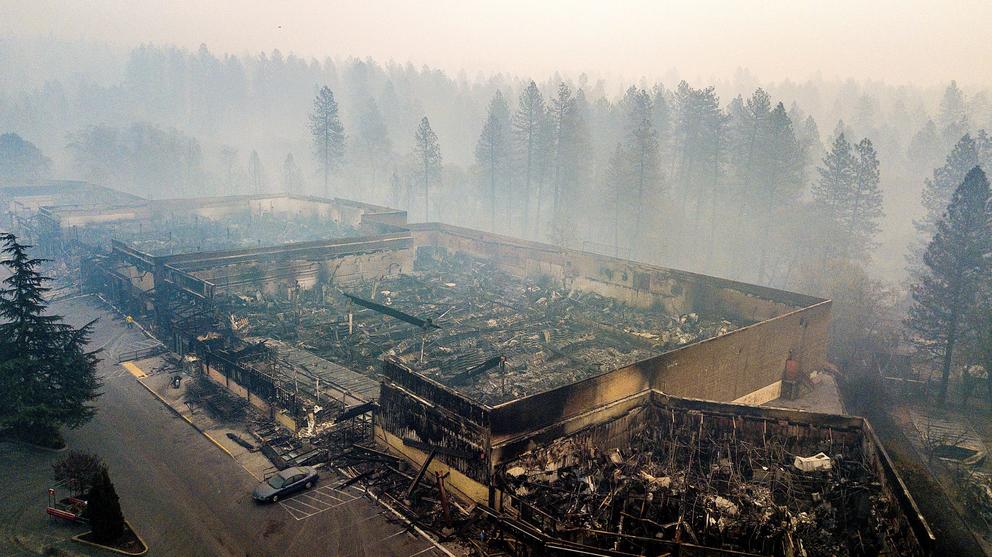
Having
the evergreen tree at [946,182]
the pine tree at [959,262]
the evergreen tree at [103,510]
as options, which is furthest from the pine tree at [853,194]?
the evergreen tree at [103,510]

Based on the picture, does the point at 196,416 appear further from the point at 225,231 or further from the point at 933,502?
the point at 225,231

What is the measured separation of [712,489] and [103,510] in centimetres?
1511

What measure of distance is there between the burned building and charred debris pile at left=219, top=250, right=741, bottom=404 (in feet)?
0.49

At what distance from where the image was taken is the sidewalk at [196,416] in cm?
1939

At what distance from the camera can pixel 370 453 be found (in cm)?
1945

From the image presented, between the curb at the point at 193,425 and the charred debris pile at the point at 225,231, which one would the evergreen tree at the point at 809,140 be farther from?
the curb at the point at 193,425

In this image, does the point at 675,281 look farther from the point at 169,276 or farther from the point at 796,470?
the point at 169,276

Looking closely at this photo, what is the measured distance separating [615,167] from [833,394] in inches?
1119

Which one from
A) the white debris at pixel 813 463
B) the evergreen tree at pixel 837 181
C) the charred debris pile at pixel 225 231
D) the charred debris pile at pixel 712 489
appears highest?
the evergreen tree at pixel 837 181

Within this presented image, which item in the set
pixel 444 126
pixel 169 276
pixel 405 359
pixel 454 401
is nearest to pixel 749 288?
pixel 405 359

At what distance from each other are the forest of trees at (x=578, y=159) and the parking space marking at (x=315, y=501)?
109 feet

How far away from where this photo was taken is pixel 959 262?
2717 centimetres

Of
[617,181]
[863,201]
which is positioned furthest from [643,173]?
[863,201]

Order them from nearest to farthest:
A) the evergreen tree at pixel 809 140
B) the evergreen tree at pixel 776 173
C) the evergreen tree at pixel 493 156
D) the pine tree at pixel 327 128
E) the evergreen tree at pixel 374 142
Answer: the evergreen tree at pixel 776 173 < the evergreen tree at pixel 809 140 < the evergreen tree at pixel 493 156 < the pine tree at pixel 327 128 < the evergreen tree at pixel 374 142
